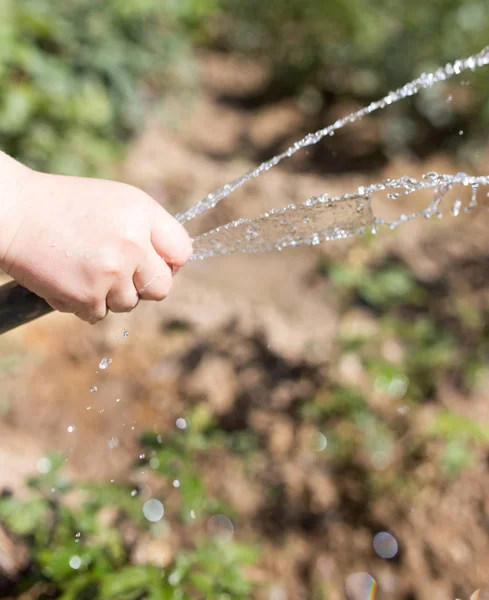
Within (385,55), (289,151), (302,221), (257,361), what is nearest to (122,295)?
(302,221)

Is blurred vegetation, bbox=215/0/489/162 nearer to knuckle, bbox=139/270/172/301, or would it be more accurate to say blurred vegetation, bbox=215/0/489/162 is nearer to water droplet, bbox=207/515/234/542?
water droplet, bbox=207/515/234/542

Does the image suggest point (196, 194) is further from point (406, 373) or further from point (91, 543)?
point (91, 543)

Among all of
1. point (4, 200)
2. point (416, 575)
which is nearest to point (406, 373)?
point (416, 575)

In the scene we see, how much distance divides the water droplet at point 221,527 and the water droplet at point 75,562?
1.68 ft

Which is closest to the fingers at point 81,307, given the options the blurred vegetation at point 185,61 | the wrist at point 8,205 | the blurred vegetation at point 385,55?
the wrist at point 8,205

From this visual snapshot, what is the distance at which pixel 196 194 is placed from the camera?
3.19 m

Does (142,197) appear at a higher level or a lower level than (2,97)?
higher

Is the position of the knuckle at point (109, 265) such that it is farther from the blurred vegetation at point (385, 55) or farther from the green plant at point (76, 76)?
the blurred vegetation at point (385, 55)

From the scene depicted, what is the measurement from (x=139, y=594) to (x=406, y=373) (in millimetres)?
A: 1305

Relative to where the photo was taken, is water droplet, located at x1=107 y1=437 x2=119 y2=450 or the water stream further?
water droplet, located at x1=107 y1=437 x2=119 y2=450

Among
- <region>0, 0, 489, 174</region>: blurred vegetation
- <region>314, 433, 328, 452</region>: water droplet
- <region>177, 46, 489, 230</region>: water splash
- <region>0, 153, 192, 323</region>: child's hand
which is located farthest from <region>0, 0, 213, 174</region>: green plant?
<region>0, 153, 192, 323</region>: child's hand

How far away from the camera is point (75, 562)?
1340 mm

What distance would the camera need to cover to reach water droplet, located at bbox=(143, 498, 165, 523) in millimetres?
1653

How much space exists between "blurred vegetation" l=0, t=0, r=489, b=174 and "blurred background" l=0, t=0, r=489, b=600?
0.04ft
